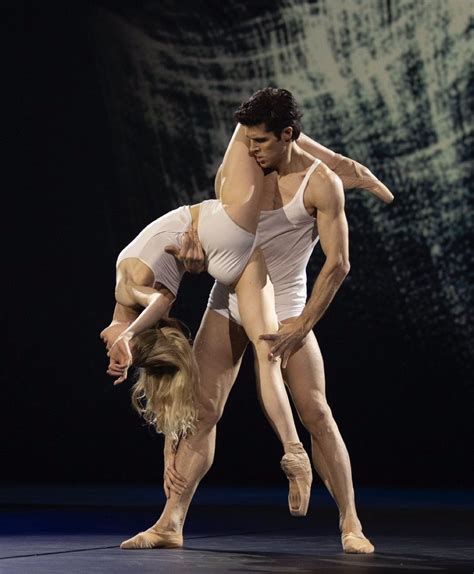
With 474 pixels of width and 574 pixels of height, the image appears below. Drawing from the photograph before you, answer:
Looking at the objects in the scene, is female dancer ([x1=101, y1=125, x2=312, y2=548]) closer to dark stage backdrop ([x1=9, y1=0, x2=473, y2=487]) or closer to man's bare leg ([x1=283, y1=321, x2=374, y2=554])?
man's bare leg ([x1=283, y1=321, x2=374, y2=554])

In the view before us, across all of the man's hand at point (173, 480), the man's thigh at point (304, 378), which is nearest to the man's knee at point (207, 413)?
the man's hand at point (173, 480)

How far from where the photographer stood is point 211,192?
645cm

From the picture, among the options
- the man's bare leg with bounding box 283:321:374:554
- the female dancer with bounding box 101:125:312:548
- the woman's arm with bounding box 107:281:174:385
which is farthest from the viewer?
the man's bare leg with bounding box 283:321:374:554

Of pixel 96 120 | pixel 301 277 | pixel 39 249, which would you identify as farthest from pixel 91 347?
pixel 301 277

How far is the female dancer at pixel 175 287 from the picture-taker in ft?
12.1

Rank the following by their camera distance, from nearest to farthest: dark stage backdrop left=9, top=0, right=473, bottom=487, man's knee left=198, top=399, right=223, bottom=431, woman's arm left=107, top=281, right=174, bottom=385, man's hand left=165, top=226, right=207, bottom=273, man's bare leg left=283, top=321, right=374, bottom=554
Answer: woman's arm left=107, top=281, right=174, bottom=385
man's hand left=165, top=226, right=207, bottom=273
man's bare leg left=283, top=321, right=374, bottom=554
man's knee left=198, top=399, right=223, bottom=431
dark stage backdrop left=9, top=0, right=473, bottom=487

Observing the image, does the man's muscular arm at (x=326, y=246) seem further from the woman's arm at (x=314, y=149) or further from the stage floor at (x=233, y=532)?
the stage floor at (x=233, y=532)

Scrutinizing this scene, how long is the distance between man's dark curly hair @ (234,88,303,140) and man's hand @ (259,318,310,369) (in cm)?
61

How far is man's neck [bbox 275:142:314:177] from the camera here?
386 centimetres

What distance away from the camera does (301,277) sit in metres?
4.08

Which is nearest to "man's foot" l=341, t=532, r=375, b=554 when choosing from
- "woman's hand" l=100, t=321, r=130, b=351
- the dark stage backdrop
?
"woman's hand" l=100, t=321, r=130, b=351

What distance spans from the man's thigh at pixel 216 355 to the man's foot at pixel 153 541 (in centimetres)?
44

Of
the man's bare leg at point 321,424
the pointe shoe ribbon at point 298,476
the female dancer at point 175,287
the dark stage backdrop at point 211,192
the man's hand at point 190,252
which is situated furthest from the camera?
the dark stage backdrop at point 211,192

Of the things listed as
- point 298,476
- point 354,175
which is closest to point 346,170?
point 354,175
